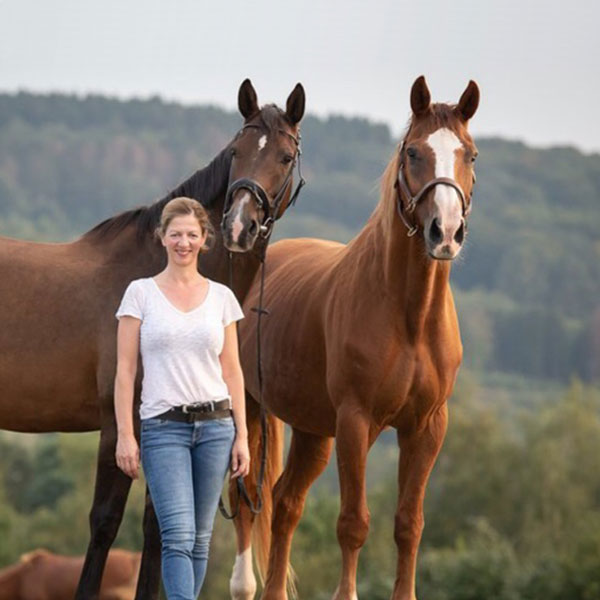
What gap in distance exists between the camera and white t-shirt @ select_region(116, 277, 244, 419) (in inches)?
257

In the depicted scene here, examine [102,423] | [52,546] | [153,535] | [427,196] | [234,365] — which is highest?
[427,196]

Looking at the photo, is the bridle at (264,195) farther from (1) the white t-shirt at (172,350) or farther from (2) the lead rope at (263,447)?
(1) the white t-shirt at (172,350)

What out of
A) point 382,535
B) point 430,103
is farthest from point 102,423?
point 382,535

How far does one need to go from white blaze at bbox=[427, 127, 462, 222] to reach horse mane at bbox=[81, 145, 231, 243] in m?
1.19

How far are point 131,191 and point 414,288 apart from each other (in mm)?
134767

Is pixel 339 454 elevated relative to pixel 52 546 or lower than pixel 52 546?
elevated

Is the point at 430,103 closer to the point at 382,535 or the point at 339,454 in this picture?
the point at 339,454

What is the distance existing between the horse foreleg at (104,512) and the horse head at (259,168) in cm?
130

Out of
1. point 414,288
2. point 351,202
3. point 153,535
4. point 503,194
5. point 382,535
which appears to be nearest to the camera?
point 153,535

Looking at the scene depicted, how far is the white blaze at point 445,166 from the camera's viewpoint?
294 inches

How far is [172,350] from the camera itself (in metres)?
6.55

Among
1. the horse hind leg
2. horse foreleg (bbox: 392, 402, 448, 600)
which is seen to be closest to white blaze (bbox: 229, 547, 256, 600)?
the horse hind leg

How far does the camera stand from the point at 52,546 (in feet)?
166

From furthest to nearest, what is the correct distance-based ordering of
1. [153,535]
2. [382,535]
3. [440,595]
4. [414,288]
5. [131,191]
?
1. [131,191]
2. [382,535]
3. [440,595]
4. [414,288]
5. [153,535]
